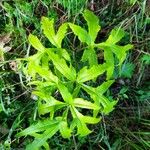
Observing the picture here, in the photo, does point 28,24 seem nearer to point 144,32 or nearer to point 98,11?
point 98,11

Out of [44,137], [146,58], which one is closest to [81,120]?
[44,137]

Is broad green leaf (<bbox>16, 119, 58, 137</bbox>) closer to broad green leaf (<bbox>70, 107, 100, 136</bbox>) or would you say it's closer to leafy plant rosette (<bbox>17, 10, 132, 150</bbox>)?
leafy plant rosette (<bbox>17, 10, 132, 150</bbox>)

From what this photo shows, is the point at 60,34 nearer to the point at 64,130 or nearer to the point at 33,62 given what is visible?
the point at 33,62

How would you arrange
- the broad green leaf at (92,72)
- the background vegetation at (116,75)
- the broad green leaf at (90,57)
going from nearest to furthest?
the broad green leaf at (92,72) < the broad green leaf at (90,57) < the background vegetation at (116,75)

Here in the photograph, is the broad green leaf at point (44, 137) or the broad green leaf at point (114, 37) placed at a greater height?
the broad green leaf at point (114, 37)

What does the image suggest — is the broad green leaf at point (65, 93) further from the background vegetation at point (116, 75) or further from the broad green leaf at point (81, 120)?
the background vegetation at point (116, 75)

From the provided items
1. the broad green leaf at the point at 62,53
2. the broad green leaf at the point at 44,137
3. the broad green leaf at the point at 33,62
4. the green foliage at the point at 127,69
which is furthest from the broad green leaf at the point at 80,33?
the broad green leaf at the point at 44,137

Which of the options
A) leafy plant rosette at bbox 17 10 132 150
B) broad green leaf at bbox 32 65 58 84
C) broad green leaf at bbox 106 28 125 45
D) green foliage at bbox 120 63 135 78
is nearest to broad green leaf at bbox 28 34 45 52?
leafy plant rosette at bbox 17 10 132 150
